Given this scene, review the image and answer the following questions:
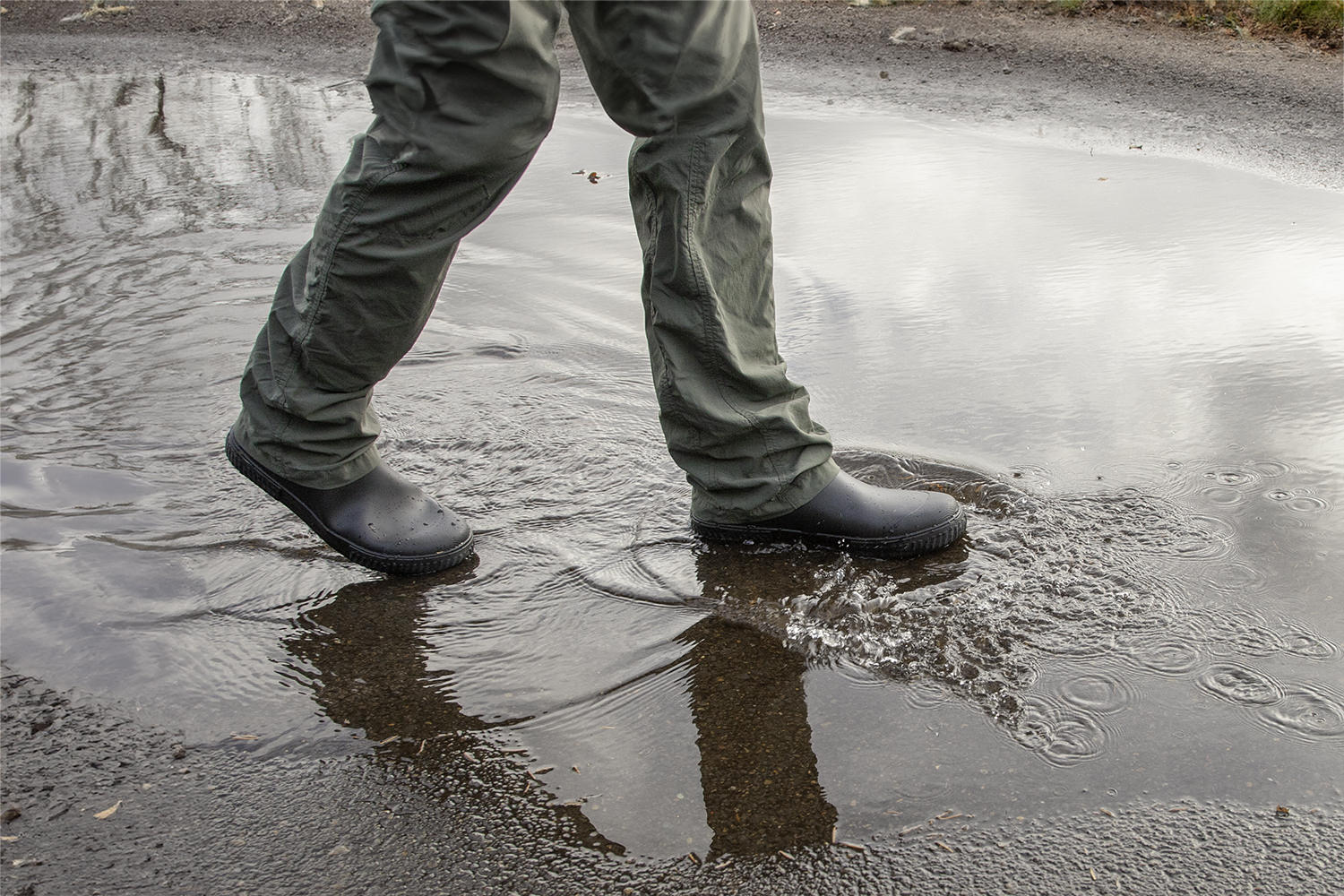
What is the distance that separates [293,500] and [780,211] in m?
2.41

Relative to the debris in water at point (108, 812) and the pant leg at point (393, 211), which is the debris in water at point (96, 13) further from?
the debris in water at point (108, 812)

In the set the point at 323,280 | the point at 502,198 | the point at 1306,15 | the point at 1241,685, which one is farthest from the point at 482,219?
the point at 1306,15

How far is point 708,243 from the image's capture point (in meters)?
2.05

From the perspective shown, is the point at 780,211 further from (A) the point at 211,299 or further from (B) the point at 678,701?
(B) the point at 678,701

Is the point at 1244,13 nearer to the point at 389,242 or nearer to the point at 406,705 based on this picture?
the point at 389,242

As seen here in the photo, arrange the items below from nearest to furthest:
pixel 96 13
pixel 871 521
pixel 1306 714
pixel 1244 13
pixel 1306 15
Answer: pixel 1306 714 → pixel 871 521 → pixel 1306 15 → pixel 1244 13 → pixel 96 13

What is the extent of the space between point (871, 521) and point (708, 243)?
59 cm

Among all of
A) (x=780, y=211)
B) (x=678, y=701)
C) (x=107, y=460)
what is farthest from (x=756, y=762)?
(x=780, y=211)

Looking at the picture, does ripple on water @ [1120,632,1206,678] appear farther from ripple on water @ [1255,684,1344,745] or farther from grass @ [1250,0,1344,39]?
grass @ [1250,0,1344,39]

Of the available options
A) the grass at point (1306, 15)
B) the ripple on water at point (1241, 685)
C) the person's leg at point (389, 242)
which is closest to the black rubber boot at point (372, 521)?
the person's leg at point (389, 242)

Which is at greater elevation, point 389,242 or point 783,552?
point 389,242

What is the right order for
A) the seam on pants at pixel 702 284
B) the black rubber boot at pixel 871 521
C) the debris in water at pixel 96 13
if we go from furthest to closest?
the debris in water at pixel 96 13 → the black rubber boot at pixel 871 521 → the seam on pants at pixel 702 284

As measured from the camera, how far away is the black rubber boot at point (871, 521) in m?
2.21

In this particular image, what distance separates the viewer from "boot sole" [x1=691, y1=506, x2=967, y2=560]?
7.27 ft
